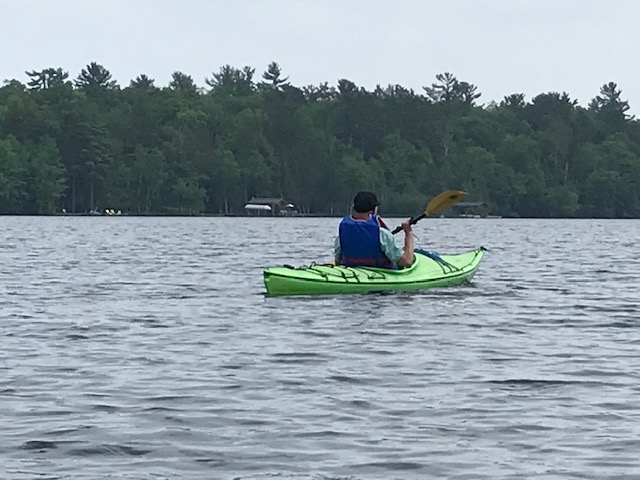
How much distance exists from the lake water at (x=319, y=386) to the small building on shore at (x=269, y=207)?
9180cm

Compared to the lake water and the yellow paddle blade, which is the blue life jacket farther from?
the yellow paddle blade

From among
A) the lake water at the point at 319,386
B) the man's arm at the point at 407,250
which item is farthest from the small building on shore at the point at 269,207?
the man's arm at the point at 407,250

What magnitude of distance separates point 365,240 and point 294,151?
Answer: 98.3 metres

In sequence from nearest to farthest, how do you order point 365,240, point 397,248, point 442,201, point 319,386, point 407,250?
point 319,386
point 365,240
point 397,248
point 407,250
point 442,201

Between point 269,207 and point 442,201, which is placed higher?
point 442,201

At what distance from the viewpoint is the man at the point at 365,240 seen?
16.3 m

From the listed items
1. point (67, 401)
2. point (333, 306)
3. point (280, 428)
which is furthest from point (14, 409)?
point (333, 306)

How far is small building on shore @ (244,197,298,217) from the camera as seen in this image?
110 m

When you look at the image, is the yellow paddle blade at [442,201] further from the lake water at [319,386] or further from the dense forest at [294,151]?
the dense forest at [294,151]

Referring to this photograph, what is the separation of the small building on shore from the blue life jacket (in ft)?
305

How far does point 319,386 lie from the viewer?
9.84 meters

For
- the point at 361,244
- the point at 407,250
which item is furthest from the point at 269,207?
the point at 361,244

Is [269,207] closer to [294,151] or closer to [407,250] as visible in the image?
[294,151]

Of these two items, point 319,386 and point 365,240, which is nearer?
point 319,386
